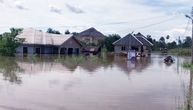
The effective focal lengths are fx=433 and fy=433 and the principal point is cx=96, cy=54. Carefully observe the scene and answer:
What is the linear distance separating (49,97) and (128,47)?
56.0 metres

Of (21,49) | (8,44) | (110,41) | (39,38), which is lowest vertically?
(21,49)

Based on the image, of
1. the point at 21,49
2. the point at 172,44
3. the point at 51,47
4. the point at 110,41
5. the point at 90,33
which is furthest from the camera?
the point at 172,44

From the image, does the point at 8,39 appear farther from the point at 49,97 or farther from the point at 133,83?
the point at 49,97

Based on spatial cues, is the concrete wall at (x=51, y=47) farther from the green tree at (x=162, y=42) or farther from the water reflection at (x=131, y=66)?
the green tree at (x=162, y=42)

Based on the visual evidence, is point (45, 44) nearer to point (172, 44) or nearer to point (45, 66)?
point (45, 66)

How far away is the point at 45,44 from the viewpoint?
5938 cm

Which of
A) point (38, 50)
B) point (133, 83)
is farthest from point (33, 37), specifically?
point (133, 83)

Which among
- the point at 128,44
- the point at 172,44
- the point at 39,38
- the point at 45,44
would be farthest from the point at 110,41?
the point at 172,44

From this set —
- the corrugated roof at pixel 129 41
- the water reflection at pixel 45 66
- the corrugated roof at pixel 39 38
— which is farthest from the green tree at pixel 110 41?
the water reflection at pixel 45 66

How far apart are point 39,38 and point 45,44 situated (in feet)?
5.13

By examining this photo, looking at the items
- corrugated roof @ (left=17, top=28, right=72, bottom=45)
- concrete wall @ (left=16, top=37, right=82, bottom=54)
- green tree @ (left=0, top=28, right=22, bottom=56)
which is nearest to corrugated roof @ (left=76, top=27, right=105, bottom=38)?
concrete wall @ (left=16, top=37, right=82, bottom=54)

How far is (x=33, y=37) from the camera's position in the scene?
194 ft

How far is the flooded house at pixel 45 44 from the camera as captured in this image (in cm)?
5778

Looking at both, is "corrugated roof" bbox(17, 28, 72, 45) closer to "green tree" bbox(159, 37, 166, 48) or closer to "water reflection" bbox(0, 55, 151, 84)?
"water reflection" bbox(0, 55, 151, 84)
